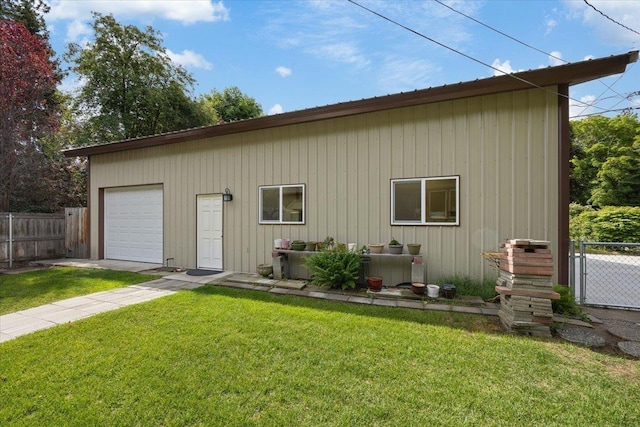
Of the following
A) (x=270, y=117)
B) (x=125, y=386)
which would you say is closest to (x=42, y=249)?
(x=270, y=117)

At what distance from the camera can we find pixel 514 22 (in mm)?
5148

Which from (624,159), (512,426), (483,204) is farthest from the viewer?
(624,159)

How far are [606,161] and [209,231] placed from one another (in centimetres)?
2216

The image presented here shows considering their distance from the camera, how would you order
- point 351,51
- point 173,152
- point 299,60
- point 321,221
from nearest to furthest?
point 321,221 < point 351,51 < point 173,152 < point 299,60

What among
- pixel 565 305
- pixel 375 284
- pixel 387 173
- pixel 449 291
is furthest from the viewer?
pixel 387 173

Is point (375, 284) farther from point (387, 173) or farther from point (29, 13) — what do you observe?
point (29, 13)

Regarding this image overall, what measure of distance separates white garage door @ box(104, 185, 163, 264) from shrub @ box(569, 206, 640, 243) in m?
16.5

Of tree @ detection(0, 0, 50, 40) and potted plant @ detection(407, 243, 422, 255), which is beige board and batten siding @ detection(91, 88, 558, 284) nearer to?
potted plant @ detection(407, 243, 422, 255)

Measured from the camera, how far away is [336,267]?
5.08 meters

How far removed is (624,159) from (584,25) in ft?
51.8

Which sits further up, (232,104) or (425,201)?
(232,104)

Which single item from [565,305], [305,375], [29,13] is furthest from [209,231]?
[29,13]

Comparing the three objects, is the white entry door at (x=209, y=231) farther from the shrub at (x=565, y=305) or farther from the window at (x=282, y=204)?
the shrub at (x=565, y=305)

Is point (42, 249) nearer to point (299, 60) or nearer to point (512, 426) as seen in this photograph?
point (299, 60)
